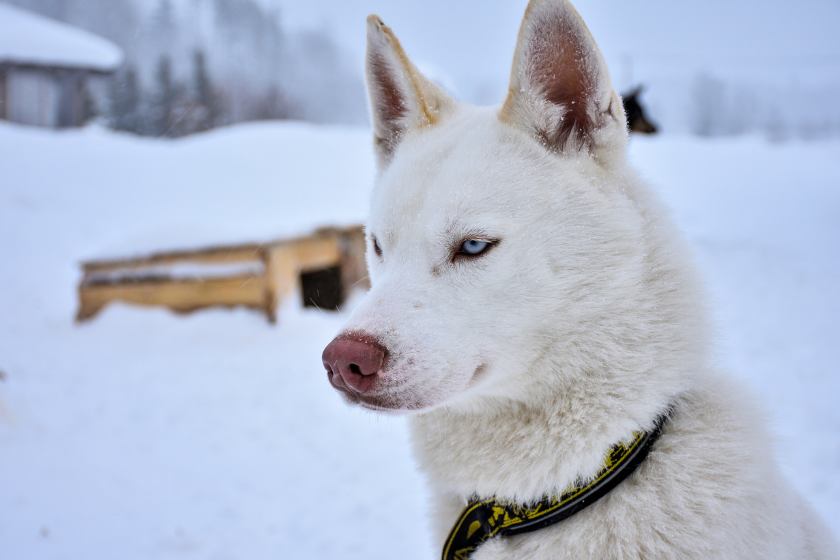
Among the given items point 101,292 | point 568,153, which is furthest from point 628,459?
point 101,292

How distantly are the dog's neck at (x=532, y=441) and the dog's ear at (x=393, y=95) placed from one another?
106 cm

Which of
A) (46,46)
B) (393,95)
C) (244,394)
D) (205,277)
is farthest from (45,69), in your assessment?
(393,95)

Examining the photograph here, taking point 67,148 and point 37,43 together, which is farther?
point 37,43

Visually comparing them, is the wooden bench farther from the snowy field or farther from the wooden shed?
the wooden shed

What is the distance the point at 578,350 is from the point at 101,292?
6861mm

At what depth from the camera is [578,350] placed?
53.0 inches

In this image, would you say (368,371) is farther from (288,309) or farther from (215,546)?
(288,309)

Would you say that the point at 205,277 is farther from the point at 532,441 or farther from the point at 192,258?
the point at 532,441

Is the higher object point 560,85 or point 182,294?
point 560,85

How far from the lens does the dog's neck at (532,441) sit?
1288mm

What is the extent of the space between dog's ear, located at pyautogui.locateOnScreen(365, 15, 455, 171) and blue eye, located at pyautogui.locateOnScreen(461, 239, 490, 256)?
63 centimetres

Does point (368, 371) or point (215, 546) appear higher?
point (368, 371)

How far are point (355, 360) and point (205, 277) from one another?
5.44m

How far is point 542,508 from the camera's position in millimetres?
1316
